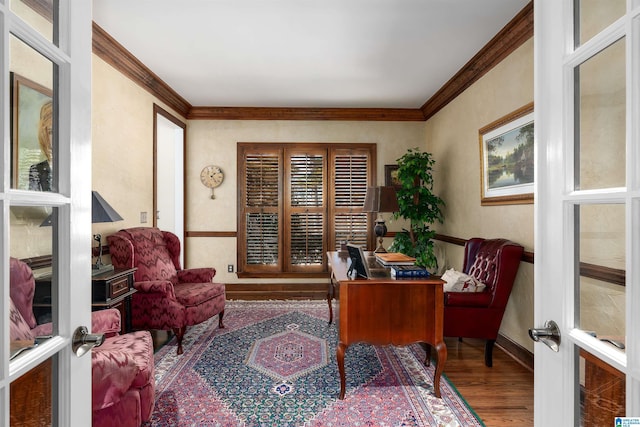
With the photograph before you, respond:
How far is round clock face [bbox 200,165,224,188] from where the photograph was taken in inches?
209

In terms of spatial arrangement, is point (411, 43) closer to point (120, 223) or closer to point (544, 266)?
point (544, 266)

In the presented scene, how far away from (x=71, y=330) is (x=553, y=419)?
122 centimetres

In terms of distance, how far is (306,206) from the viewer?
5.39m

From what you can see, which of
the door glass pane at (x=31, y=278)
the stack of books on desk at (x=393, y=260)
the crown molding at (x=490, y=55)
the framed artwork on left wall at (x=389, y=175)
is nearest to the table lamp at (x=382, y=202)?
the stack of books on desk at (x=393, y=260)

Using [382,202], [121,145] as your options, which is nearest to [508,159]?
[382,202]

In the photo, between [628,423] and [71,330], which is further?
[71,330]

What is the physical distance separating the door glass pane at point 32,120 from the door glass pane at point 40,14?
6 cm

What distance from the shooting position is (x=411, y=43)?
3273 mm

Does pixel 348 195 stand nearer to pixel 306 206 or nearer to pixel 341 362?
pixel 306 206

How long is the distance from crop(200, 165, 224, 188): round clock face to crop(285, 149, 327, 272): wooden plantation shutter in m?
1.03

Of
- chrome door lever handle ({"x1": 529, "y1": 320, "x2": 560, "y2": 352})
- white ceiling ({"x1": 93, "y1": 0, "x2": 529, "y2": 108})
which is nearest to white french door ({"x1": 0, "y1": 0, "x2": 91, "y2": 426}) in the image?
chrome door lever handle ({"x1": 529, "y1": 320, "x2": 560, "y2": 352})

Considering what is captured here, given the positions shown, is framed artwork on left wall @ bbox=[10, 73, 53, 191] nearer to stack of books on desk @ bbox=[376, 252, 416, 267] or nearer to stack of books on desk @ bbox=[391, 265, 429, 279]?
stack of books on desk @ bbox=[391, 265, 429, 279]

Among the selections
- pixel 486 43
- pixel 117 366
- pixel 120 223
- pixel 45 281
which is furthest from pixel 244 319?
pixel 486 43

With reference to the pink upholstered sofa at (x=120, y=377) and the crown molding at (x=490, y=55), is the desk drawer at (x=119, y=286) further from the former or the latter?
the crown molding at (x=490, y=55)
